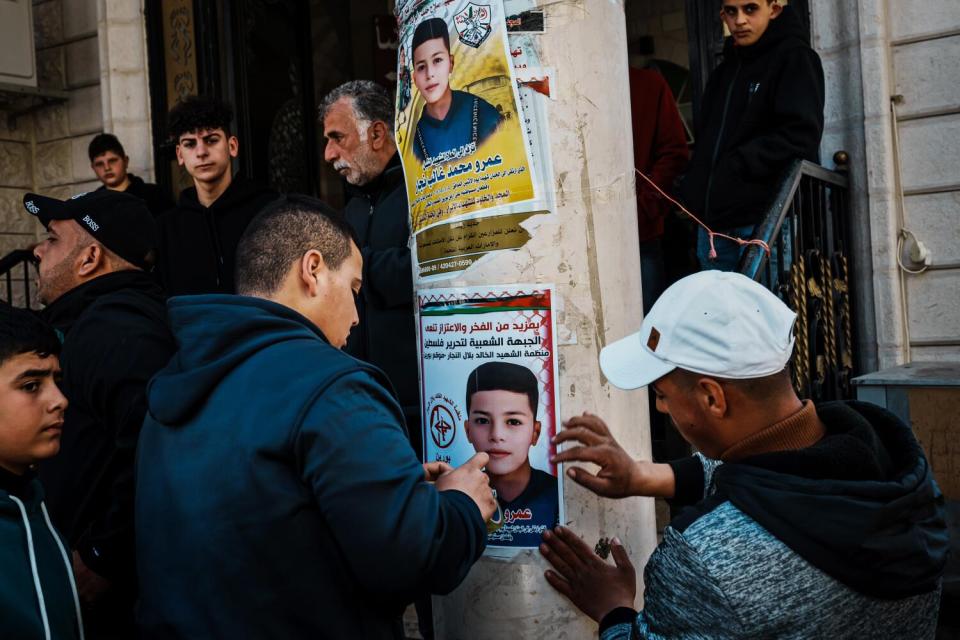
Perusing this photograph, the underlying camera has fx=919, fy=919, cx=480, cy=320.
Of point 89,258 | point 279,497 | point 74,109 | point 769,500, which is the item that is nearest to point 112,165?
point 74,109

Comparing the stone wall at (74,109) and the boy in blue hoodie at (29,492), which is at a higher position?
the stone wall at (74,109)

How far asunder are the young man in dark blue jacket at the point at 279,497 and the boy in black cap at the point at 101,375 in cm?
54

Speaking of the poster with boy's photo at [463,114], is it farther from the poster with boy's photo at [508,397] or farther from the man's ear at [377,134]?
the man's ear at [377,134]

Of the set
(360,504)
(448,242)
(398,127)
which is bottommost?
(360,504)

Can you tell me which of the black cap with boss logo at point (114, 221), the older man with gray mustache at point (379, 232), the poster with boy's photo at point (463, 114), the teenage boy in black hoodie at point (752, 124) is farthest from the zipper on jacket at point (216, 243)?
the poster with boy's photo at point (463, 114)

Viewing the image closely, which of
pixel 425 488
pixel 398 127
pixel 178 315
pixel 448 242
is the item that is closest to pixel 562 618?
pixel 425 488

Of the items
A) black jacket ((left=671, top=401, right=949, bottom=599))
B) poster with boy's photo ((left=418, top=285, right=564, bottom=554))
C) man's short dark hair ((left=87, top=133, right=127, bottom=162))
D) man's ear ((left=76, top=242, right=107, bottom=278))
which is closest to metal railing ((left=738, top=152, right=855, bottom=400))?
poster with boy's photo ((left=418, top=285, right=564, bottom=554))

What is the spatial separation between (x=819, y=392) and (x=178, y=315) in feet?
11.0

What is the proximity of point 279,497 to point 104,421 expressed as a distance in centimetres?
102

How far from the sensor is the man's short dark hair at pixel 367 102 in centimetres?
349

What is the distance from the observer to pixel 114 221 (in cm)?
280

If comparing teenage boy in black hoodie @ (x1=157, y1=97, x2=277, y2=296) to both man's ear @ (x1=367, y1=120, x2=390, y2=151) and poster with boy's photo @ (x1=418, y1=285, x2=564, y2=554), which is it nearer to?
man's ear @ (x1=367, y1=120, x2=390, y2=151)

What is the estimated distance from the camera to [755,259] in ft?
11.7

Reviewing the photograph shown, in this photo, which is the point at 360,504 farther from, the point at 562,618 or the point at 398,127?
the point at 398,127
